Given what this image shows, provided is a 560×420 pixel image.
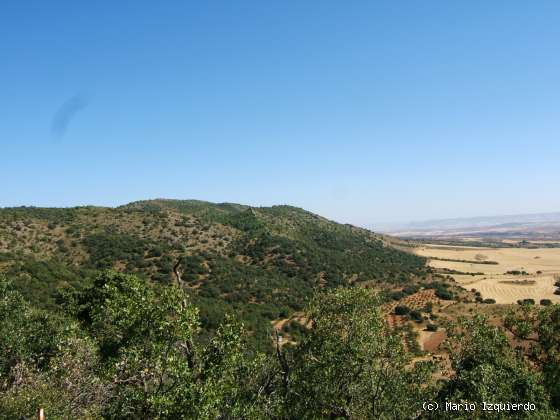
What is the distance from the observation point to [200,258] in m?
73.0

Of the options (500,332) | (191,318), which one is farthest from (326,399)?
(500,332)

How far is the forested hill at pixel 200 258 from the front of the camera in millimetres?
51844

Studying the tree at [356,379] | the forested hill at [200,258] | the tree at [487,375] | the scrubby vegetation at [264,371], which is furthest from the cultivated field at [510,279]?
the tree at [356,379]

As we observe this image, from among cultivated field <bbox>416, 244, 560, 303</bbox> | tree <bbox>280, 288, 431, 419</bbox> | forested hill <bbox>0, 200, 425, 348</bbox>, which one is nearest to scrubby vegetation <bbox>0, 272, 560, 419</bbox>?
tree <bbox>280, 288, 431, 419</bbox>

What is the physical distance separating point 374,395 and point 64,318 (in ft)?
81.8

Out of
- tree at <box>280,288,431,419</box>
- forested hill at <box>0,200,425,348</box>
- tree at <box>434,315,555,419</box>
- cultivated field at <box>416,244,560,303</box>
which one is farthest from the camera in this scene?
cultivated field at <box>416,244,560,303</box>

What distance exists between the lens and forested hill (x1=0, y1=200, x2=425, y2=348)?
5184cm

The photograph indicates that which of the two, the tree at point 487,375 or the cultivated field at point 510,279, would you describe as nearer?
the tree at point 487,375

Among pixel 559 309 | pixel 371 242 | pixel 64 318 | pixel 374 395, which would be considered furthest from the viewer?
pixel 371 242

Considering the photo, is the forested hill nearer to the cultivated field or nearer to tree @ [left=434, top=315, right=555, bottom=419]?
the cultivated field

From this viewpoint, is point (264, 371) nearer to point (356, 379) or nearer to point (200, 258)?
point (356, 379)

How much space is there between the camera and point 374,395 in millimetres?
16797

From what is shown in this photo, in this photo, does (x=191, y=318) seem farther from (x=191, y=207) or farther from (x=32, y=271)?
(x=191, y=207)

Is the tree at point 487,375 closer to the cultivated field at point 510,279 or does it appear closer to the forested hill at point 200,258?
the forested hill at point 200,258
